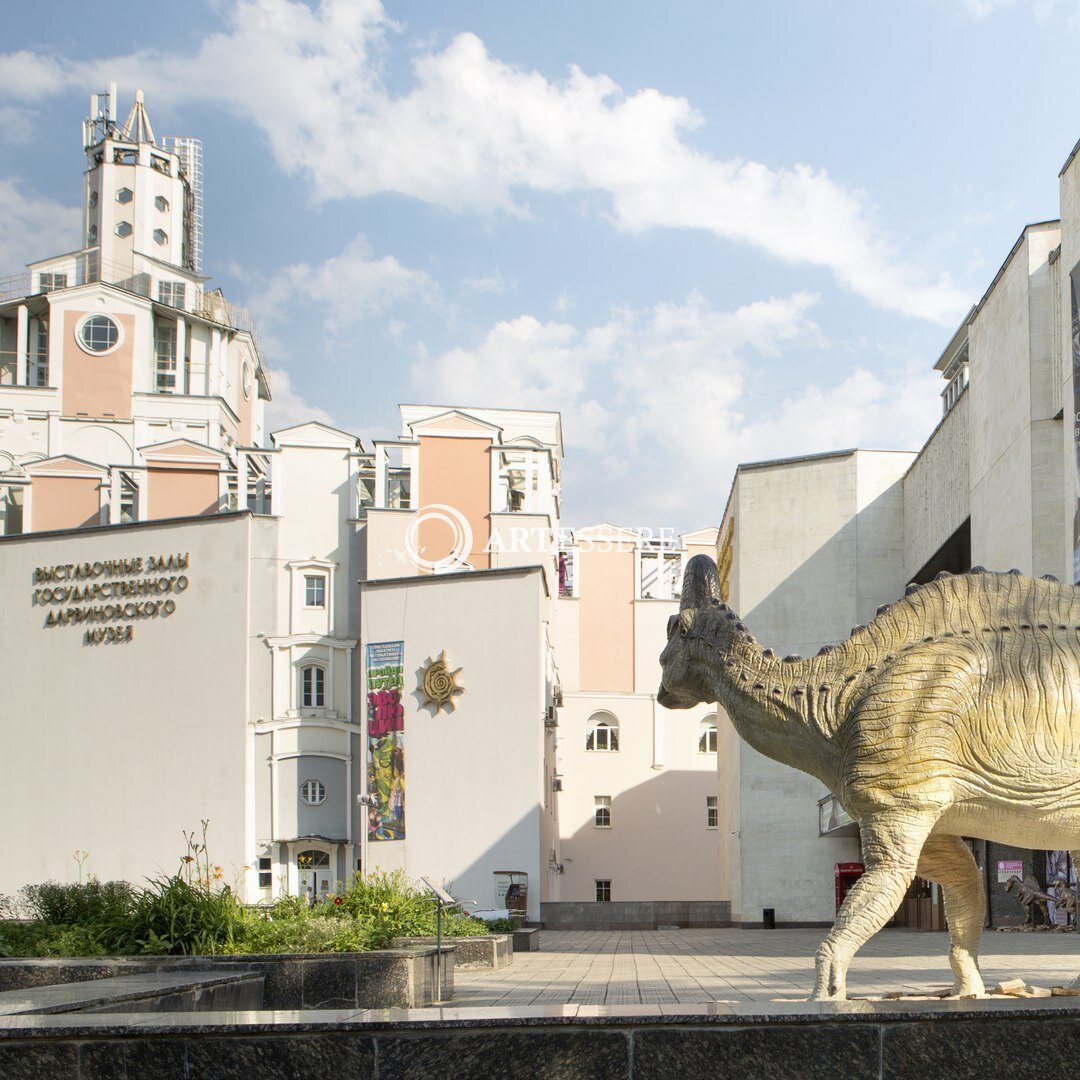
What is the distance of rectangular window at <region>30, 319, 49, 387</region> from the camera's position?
213 ft

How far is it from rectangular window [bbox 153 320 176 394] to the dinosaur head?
57.2 metres

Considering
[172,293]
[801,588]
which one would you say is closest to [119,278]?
[172,293]

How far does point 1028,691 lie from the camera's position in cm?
868

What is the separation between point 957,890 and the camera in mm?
9188

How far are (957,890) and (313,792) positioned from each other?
4165 centimetres

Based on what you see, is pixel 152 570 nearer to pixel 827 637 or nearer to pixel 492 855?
pixel 492 855

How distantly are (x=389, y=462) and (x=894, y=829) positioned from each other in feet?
150

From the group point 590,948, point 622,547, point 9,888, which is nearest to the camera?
point 590,948

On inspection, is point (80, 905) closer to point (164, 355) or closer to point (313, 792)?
point (313, 792)

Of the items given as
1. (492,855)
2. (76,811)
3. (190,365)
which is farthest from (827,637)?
(190,365)

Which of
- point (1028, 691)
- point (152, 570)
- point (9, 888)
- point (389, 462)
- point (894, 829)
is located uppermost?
point (389, 462)

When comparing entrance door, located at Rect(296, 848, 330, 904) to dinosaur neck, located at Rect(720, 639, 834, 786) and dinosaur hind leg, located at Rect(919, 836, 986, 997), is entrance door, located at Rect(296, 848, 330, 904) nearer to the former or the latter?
dinosaur neck, located at Rect(720, 639, 834, 786)

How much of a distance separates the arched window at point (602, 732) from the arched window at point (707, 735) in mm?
3560

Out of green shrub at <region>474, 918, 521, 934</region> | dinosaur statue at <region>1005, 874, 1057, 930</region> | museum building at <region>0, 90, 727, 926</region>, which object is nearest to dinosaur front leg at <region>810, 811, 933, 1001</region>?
green shrub at <region>474, 918, 521, 934</region>
